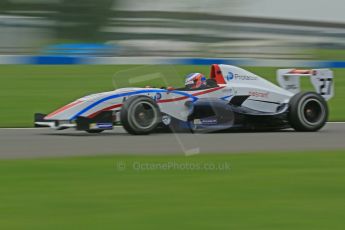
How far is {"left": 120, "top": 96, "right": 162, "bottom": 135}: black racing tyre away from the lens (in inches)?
381

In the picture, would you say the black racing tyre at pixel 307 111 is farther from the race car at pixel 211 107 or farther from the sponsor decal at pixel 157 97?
the sponsor decal at pixel 157 97

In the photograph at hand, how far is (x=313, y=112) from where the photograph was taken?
10.9m

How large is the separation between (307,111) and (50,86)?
8.09m

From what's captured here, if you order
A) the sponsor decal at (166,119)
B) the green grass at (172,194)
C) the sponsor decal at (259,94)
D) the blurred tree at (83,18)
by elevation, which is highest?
the blurred tree at (83,18)

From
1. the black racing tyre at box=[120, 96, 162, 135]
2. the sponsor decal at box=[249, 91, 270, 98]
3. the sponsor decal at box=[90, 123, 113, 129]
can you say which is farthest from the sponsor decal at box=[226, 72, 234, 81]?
the sponsor decal at box=[90, 123, 113, 129]

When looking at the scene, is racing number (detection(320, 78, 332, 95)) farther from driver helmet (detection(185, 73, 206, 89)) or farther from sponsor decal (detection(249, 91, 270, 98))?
driver helmet (detection(185, 73, 206, 89))

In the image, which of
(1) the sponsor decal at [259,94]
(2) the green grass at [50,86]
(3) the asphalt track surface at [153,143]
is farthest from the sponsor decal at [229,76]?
(2) the green grass at [50,86]

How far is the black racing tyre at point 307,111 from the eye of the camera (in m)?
10.7

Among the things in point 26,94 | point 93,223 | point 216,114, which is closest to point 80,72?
point 26,94

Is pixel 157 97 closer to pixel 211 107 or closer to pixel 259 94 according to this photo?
pixel 211 107

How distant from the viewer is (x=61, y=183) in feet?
19.4

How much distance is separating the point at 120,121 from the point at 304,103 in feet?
9.14

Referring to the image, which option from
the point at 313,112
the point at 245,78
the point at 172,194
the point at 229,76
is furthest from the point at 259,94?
the point at 172,194

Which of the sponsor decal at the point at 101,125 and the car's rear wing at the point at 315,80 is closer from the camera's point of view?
the sponsor decal at the point at 101,125
